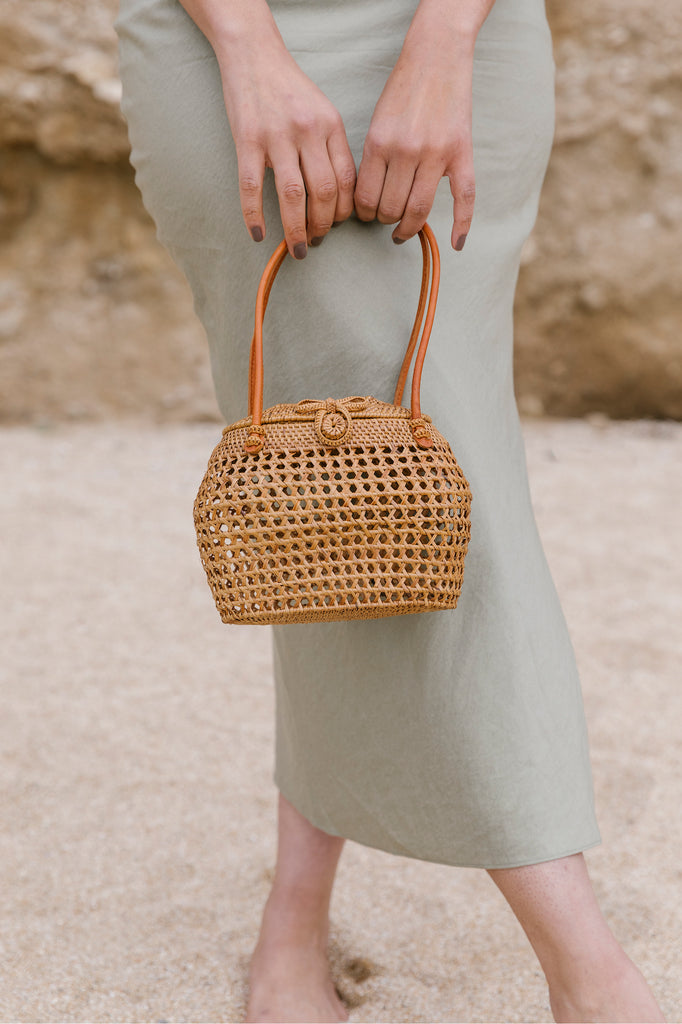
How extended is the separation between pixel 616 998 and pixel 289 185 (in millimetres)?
779

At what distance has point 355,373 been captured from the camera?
935mm

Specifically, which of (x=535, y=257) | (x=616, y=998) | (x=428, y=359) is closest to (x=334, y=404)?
(x=428, y=359)

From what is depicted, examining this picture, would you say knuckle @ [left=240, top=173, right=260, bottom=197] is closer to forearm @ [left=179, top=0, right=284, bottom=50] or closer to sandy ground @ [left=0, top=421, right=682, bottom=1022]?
forearm @ [left=179, top=0, right=284, bottom=50]

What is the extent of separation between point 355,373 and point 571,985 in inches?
23.6

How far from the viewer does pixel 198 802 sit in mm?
1686

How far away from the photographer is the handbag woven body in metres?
0.81

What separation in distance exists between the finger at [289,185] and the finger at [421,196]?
0.09m

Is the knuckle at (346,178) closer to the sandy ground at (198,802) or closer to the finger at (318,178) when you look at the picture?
the finger at (318,178)

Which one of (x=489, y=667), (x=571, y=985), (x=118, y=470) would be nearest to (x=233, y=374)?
(x=489, y=667)

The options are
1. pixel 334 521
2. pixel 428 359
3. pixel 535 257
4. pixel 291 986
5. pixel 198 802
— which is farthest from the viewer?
pixel 535 257

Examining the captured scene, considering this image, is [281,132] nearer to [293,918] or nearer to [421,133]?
[421,133]

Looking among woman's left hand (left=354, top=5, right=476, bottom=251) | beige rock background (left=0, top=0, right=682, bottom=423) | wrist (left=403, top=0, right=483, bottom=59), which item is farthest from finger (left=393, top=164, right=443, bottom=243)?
beige rock background (left=0, top=0, right=682, bottom=423)

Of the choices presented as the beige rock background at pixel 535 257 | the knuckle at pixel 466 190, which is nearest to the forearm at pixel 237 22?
the knuckle at pixel 466 190

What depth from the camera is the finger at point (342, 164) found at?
0.86m
